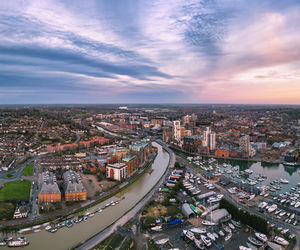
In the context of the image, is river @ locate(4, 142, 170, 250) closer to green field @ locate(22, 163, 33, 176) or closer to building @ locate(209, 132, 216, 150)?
green field @ locate(22, 163, 33, 176)

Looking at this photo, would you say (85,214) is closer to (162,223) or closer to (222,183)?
(162,223)

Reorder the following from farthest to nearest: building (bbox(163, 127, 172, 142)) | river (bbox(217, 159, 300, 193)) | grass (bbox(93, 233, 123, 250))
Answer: building (bbox(163, 127, 172, 142))
river (bbox(217, 159, 300, 193))
grass (bbox(93, 233, 123, 250))

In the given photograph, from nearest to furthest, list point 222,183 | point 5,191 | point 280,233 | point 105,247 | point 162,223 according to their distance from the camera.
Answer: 1. point 105,247
2. point 280,233
3. point 162,223
4. point 5,191
5. point 222,183

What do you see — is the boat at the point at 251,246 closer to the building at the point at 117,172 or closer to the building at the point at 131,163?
the building at the point at 117,172

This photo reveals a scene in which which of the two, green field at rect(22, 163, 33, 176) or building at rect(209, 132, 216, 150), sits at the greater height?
building at rect(209, 132, 216, 150)

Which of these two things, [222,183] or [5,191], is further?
[222,183]

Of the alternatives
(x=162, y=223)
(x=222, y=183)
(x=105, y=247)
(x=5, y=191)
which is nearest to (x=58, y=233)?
(x=105, y=247)

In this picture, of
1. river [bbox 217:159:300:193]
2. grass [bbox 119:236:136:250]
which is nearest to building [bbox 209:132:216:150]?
river [bbox 217:159:300:193]
